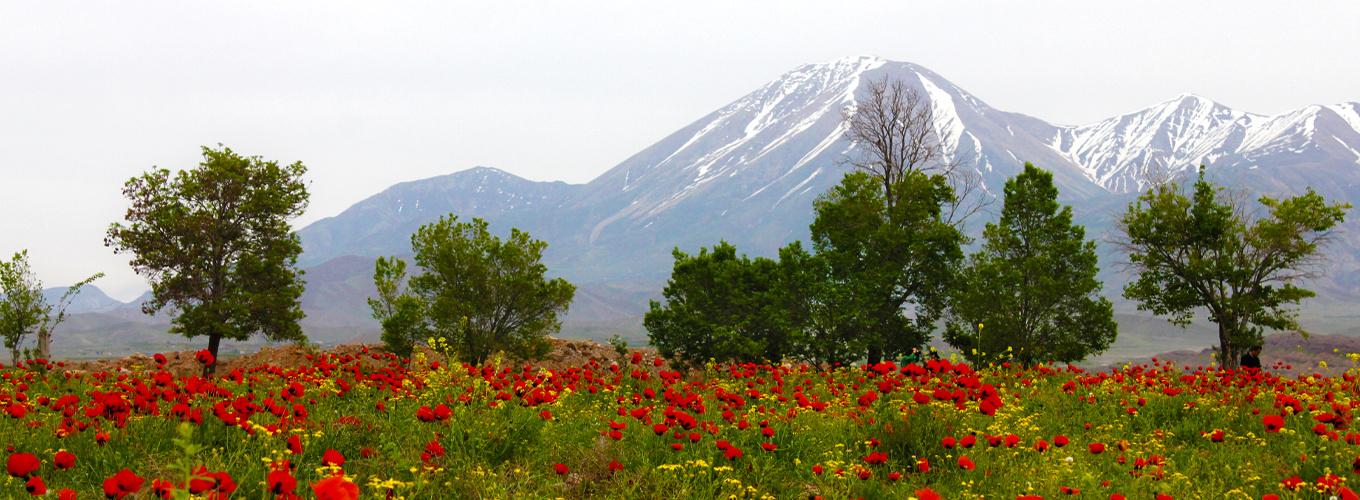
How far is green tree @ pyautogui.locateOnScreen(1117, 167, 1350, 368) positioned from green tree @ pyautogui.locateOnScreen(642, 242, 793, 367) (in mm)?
16497

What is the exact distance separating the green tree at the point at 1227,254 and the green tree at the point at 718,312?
650 inches

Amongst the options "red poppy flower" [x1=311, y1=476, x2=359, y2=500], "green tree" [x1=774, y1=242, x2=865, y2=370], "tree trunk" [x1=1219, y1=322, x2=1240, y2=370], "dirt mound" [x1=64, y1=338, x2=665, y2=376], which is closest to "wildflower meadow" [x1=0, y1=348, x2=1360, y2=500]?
"red poppy flower" [x1=311, y1=476, x2=359, y2=500]

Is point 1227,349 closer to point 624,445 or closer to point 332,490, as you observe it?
point 624,445

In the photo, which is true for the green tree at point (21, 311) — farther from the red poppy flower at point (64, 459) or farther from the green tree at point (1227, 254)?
the green tree at point (1227, 254)

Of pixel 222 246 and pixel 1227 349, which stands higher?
pixel 222 246

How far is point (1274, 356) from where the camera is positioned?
109750mm

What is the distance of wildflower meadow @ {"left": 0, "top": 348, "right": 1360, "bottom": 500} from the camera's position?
5234mm

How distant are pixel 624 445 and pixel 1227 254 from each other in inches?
1258

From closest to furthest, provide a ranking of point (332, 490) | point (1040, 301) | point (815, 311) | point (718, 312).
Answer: point (332, 490) → point (1040, 301) → point (815, 311) → point (718, 312)

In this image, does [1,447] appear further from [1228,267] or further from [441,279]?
[1228,267]

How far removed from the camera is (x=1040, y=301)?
82.7 feet

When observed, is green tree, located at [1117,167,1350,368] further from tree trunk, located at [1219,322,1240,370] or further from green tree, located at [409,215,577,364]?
green tree, located at [409,215,577,364]

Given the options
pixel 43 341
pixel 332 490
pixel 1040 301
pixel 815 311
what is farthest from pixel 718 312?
pixel 43 341

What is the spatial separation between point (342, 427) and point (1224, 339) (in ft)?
115
